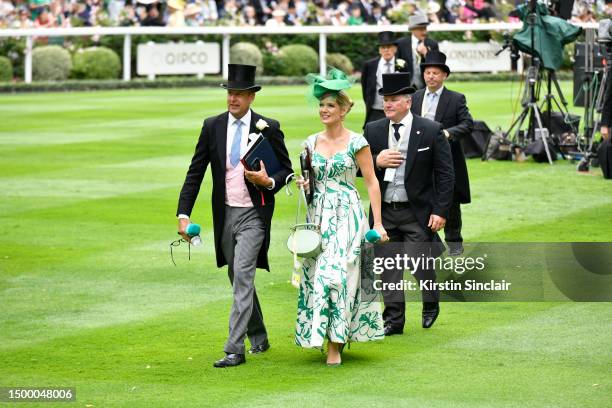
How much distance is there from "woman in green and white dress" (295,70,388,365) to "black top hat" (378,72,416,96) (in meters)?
0.77

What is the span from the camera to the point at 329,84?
30.8 feet

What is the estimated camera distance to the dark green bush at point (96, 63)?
36594 mm

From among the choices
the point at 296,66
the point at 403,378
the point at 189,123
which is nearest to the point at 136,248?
the point at 403,378

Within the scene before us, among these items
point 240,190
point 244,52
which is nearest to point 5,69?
point 244,52

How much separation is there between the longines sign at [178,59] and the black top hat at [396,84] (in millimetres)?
26715

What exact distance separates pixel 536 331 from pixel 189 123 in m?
16.6

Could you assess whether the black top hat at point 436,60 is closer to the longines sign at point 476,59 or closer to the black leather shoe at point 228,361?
the black leather shoe at point 228,361

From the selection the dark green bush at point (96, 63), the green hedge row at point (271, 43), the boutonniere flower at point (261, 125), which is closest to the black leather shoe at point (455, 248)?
the boutonniere flower at point (261, 125)

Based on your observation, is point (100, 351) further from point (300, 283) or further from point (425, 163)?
point (425, 163)

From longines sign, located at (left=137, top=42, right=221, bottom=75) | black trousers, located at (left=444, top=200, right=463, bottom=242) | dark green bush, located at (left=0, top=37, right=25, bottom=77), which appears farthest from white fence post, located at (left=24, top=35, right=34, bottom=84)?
black trousers, located at (left=444, top=200, right=463, bottom=242)

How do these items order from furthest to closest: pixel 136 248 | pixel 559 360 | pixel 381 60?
pixel 381 60 < pixel 136 248 < pixel 559 360

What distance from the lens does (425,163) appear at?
10.5m

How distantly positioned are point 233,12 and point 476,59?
24.0 ft

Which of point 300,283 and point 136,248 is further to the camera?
point 136,248
